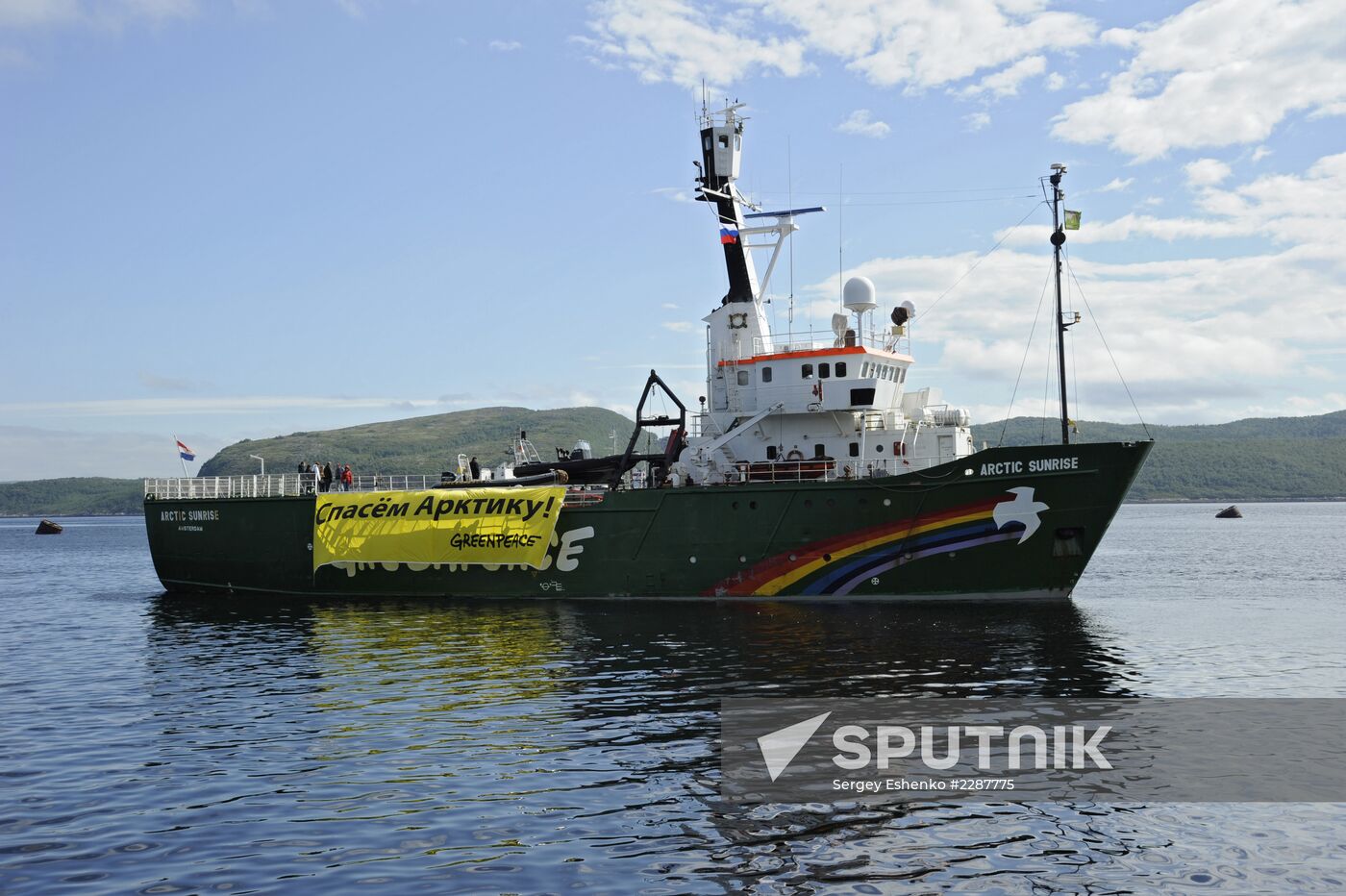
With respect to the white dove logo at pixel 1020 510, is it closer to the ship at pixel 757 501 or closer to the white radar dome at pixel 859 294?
the ship at pixel 757 501

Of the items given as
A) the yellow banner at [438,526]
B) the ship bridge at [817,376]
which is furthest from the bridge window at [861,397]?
the yellow banner at [438,526]

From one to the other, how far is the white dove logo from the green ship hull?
3 cm

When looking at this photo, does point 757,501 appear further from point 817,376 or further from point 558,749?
point 558,749

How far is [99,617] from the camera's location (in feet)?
112

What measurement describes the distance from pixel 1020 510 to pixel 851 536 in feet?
15.5

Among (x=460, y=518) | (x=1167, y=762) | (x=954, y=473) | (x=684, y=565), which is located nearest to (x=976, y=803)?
(x=1167, y=762)

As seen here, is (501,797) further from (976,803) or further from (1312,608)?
(1312,608)

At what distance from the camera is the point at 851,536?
96.4 feet

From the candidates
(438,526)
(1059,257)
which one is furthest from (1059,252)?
(438,526)

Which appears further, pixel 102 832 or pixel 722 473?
pixel 722 473

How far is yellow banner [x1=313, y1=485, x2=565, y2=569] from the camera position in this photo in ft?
106

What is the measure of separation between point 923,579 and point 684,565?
23.3ft

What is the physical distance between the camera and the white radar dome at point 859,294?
33.8 m

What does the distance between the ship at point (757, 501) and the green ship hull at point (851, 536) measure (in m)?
0.05
